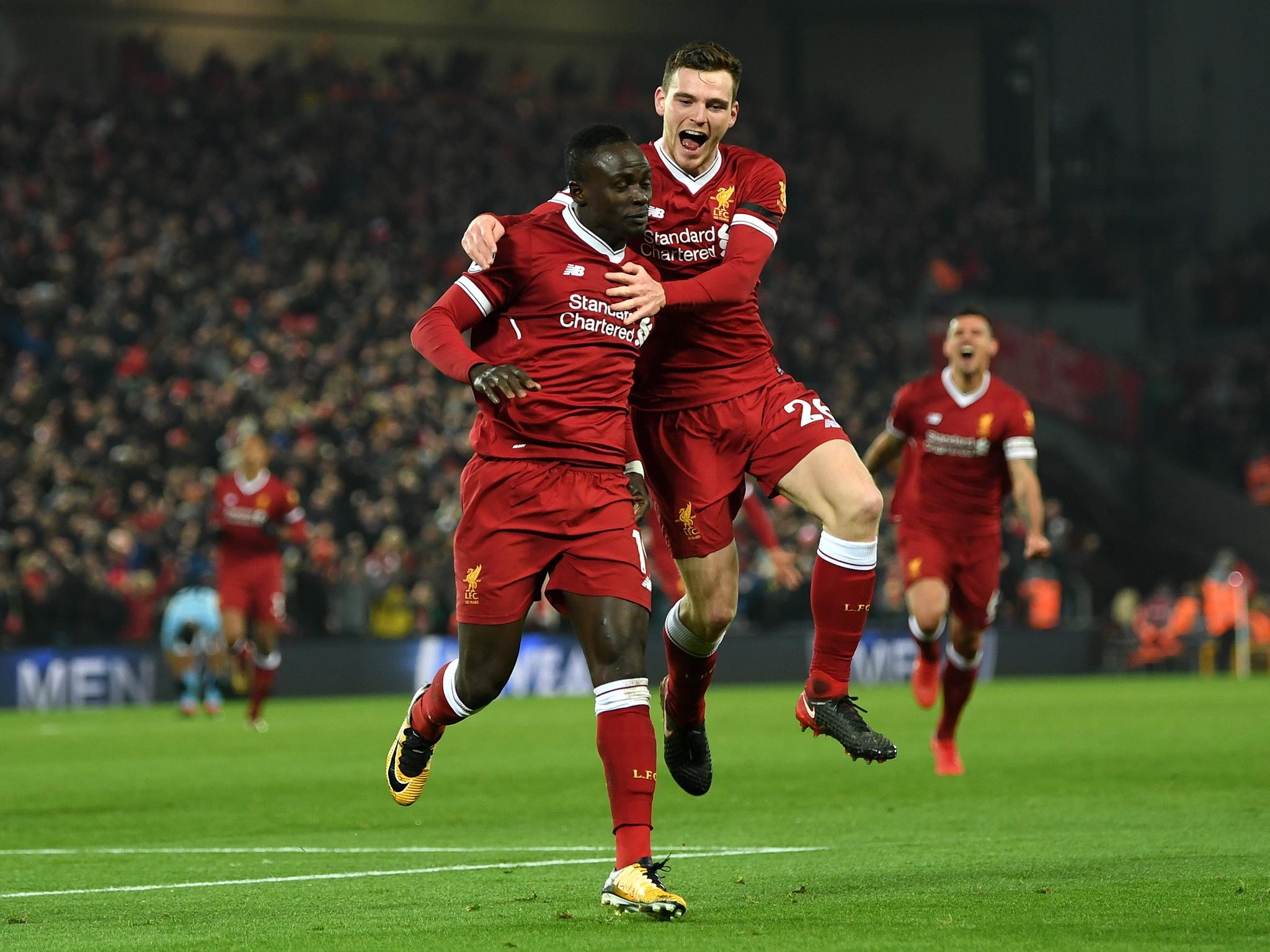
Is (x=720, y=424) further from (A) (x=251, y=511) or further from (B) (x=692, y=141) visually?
(A) (x=251, y=511)

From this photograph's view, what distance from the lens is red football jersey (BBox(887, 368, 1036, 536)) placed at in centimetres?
1240

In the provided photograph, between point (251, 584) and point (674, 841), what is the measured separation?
10.3 meters

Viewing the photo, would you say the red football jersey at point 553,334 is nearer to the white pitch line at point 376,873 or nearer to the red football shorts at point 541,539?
the red football shorts at point 541,539

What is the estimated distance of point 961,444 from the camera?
12.5 metres

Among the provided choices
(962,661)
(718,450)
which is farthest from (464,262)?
(718,450)

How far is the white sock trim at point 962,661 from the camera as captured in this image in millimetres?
12289

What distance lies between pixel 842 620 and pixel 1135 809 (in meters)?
2.78

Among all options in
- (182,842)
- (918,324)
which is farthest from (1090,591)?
(182,842)

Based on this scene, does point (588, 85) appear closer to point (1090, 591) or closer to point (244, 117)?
point (244, 117)

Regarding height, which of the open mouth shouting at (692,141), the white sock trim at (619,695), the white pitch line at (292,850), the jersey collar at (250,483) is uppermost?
the open mouth shouting at (692,141)

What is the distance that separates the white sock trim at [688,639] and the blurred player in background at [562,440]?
1622 millimetres

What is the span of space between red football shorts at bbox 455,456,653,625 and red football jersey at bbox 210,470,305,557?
1127 cm

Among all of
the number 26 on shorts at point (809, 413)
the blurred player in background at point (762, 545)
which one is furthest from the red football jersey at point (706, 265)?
the blurred player in background at point (762, 545)

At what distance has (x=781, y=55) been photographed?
41.2m
